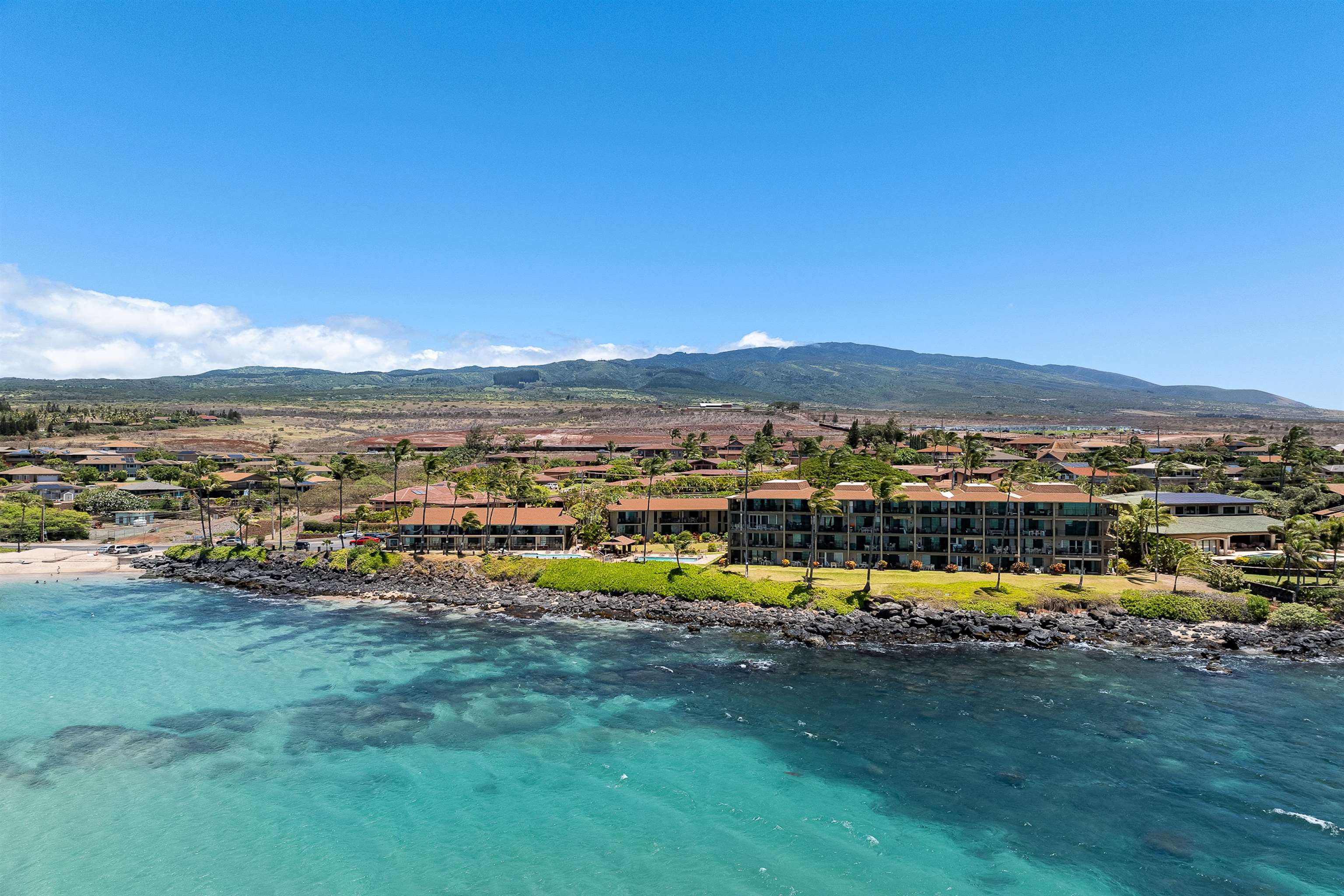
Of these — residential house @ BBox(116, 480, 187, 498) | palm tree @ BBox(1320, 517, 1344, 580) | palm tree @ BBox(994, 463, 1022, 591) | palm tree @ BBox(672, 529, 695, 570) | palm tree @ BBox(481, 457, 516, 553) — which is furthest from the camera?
residential house @ BBox(116, 480, 187, 498)

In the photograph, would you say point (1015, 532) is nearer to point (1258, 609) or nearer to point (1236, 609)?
point (1236, 609)

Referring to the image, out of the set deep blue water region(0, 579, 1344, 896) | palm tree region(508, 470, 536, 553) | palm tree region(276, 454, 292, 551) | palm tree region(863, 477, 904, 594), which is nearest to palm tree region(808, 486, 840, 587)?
palm tree region(863, 477, 904, 594)

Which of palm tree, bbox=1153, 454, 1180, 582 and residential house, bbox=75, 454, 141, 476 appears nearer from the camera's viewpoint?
palm tree, bbox=1153, 454, 1180, 582

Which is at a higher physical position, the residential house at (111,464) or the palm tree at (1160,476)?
the palm tree at (1160,476)

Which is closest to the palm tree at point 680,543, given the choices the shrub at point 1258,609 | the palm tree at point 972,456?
the palm tree at point 972,456

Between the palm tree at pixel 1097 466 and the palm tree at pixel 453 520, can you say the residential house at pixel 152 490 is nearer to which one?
the palm tree at pixel 453 520

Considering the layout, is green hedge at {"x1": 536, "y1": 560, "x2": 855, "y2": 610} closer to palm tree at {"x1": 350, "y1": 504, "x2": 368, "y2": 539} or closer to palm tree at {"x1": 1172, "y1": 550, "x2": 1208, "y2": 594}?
palm tree at {"x1": 350, "y1": 504, "x2": 368, "y2": 539}
